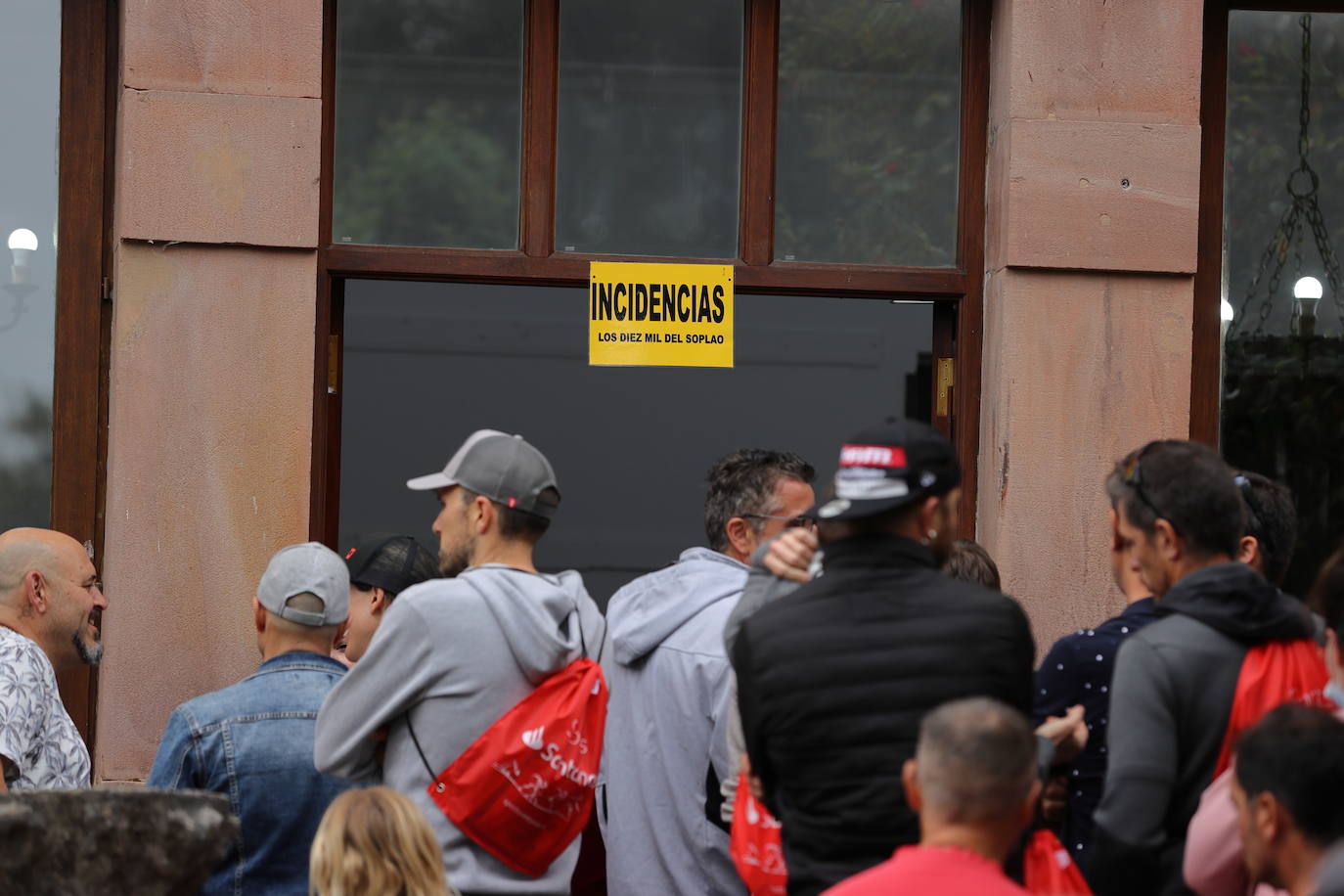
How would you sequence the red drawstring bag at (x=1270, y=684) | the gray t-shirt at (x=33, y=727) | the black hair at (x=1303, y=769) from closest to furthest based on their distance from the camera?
the black hair at (x=1303, y=769)
the red drawstring bag at (x=1270, y=684)
the gray t-shirt at (x=33, y=727)

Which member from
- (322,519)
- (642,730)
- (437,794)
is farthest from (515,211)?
(437,794)

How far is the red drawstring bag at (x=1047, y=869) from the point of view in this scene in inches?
125

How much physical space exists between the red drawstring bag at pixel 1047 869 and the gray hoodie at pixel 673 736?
5.05 ft

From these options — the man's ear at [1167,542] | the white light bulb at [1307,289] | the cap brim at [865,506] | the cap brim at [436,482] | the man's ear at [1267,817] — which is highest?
the white light bulb at [1307,289]

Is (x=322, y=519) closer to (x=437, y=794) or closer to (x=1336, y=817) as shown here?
(x=437, y=794)

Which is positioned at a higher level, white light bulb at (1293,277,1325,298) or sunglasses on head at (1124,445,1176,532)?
white light bulb at (1293,277,1325,298)

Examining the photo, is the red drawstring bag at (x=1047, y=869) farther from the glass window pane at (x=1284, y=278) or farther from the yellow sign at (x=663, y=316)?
the glass window pane at (x=1284, y=278)

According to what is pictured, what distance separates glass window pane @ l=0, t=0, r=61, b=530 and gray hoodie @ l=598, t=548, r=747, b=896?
241 cm

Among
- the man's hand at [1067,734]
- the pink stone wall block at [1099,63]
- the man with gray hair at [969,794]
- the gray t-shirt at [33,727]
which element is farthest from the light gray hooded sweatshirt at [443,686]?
the pink stone wall block at [1099,63]

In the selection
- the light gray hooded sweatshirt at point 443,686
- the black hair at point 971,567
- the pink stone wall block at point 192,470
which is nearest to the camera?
the light gray hooded sweatshirt at point 443,686

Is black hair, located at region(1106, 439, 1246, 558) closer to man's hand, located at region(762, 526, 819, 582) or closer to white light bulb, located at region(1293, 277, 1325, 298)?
man's hand, located at region(762, 526, 819, 582)

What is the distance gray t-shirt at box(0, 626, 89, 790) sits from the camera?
14.4 ft

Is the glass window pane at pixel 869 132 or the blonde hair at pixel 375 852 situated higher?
the glass window pane at pixel 869 132

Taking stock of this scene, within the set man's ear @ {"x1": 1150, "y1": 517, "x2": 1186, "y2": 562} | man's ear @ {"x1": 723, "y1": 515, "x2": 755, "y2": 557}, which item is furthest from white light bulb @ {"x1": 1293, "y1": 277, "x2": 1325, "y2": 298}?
man's ear @ {"x1": 1150, "y1": 517, "x2": 1186, "y2": 562}
